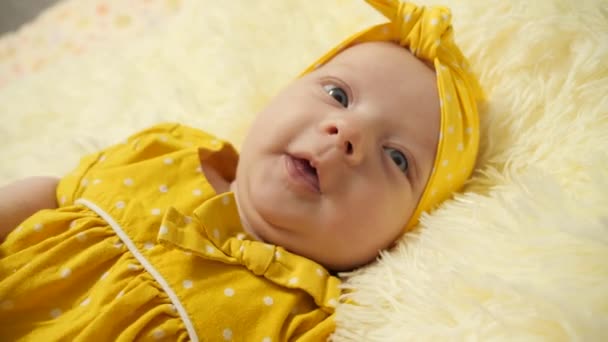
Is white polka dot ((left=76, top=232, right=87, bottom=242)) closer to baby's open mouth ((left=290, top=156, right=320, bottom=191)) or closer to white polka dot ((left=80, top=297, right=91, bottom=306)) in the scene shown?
white polka dot ((left=80, top=297, right=91, bottom=306))

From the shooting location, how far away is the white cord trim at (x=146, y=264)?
0.73m

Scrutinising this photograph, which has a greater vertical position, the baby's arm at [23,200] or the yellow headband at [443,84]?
the yellow headband at [443,84]

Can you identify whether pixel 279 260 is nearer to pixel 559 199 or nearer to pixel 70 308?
pixel 70 308

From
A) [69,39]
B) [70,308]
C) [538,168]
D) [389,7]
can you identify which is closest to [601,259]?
[538,168]

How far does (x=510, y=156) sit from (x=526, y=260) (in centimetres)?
28

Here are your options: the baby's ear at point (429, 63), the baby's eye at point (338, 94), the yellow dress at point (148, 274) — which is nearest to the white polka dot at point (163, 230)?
the yellow dress at point (148, 274)

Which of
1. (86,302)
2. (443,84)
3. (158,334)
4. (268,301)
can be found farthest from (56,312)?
(443,84)

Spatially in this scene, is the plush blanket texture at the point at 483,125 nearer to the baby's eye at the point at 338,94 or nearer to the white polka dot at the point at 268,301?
the white polka dot at the point at 268,301

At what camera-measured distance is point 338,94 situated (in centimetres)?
93

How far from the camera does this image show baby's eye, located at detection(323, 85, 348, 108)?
3.01ft

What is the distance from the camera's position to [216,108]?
1308 millimetres

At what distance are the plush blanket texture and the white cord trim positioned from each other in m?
0.22

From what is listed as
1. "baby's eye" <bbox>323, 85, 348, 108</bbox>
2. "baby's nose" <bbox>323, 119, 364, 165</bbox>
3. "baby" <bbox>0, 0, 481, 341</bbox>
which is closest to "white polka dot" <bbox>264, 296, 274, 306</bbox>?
"baby" <bbox>0, 0, 481, 341</bbox>

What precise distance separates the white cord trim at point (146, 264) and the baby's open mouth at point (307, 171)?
0.27m
